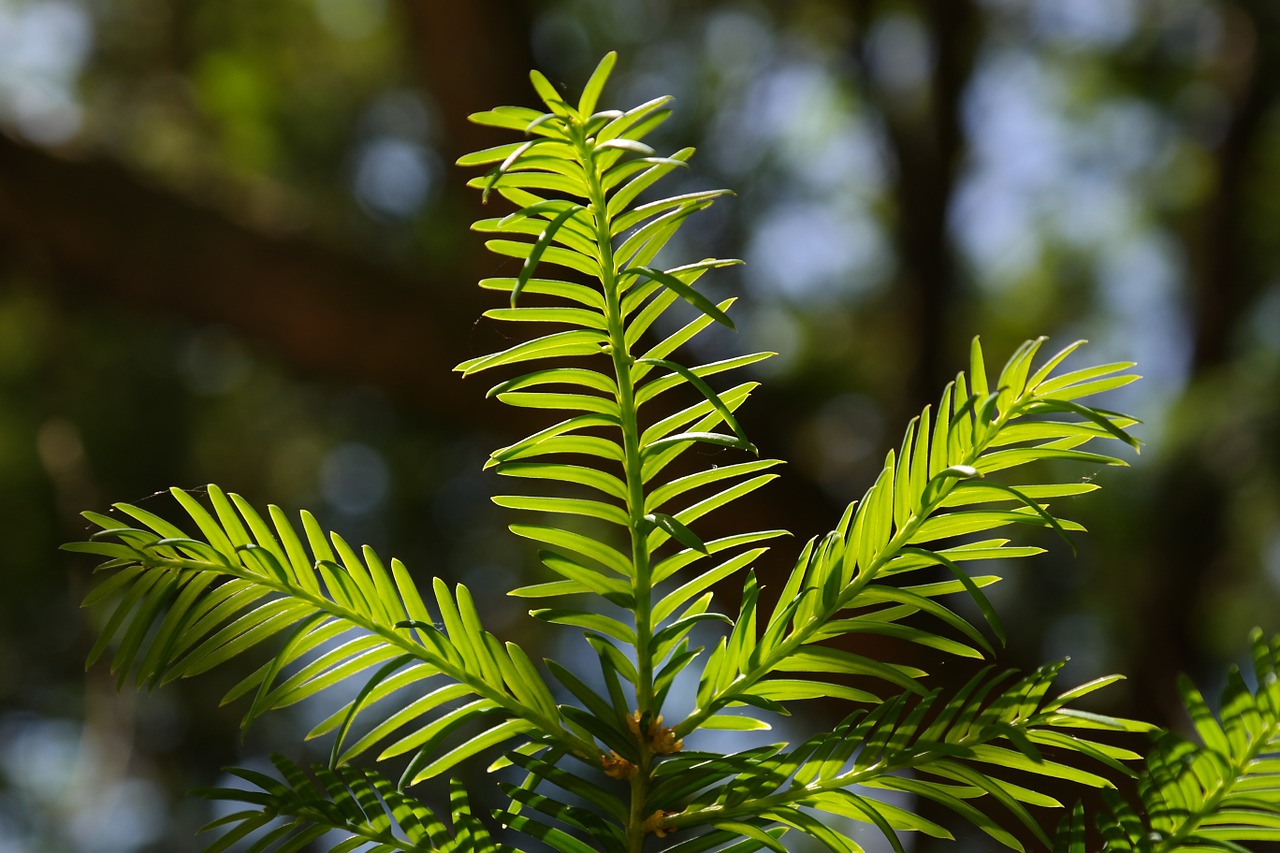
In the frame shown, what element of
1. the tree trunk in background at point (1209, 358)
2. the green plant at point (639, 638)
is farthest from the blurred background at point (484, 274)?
the green plant at point (639, 638)

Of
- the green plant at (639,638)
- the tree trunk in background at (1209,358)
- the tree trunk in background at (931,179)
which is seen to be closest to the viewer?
the green plant at (639,638)

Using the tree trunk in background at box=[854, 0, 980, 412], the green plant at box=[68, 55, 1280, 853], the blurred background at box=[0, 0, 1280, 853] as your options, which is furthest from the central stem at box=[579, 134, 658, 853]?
the tree trunk in background at box=[854, 0, 980, 412]

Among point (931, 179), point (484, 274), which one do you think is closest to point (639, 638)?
point (484, 274)

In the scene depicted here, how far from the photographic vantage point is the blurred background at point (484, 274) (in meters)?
1.66

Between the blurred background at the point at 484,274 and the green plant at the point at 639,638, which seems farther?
the blurred background at the point at 484,274

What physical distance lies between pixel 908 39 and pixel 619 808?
6.97ft

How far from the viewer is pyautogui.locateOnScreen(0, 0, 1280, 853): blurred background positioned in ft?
5.44

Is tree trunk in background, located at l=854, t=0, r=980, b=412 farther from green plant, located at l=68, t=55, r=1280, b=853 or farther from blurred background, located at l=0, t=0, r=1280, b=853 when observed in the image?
green plant, located at l=68, t=55, r=1280, b=853

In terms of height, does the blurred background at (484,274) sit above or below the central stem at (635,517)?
above

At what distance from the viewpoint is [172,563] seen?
0.28m

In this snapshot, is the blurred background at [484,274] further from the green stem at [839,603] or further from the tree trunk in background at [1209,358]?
the green stem at [839,603]

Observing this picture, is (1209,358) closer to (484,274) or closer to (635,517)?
(484,274)

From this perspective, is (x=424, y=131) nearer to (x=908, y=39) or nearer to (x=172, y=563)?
(x=908, y=39)

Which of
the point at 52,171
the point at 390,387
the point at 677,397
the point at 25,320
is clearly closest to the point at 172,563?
the point at 677,397
